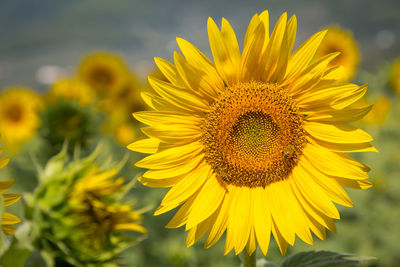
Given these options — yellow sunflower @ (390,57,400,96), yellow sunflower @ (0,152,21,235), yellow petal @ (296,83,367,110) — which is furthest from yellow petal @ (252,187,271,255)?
yellow sunflower @ (390,57,400,96)

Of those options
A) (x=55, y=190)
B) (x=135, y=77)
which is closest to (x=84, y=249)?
(x=55, y=190)

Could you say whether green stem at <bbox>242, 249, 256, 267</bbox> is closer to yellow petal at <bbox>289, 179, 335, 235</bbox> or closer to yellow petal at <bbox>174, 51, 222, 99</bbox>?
yellow petal at <bbox>289, 179, 335, 235</bbox>

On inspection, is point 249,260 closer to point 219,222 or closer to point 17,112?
point 219,222

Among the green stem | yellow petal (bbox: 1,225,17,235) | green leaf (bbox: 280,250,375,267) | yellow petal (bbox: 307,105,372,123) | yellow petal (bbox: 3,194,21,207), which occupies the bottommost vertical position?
green leaf (bbox: 280,250,375,267)

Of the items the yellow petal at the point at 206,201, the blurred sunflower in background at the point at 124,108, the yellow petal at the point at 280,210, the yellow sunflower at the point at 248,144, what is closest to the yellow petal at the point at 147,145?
the yellow sunflower at the point at 248,144

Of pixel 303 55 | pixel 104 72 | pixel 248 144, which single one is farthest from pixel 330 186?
pixel 104 72

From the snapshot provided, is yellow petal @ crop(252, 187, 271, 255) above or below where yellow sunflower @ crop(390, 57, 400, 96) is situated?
below

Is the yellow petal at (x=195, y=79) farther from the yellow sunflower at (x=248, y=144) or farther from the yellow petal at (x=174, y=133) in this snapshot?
the yellow petal at (x=174, y=133)

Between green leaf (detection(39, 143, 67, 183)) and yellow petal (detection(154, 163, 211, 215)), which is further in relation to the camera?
yellow petal (detection(154, 163, 211, 215))
